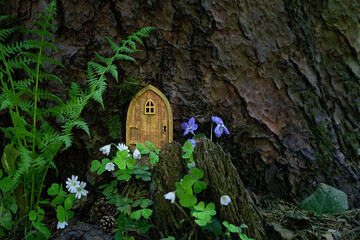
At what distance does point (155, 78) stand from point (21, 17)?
49.7 inches

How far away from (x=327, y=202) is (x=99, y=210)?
1.68 metres

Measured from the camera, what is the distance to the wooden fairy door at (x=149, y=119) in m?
2.67

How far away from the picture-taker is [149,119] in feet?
8.82

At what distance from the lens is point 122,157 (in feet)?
7.55

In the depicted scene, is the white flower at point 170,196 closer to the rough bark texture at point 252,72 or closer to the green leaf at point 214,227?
the green leaf at point 214,227

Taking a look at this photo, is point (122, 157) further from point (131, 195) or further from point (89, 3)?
point (89, 3)

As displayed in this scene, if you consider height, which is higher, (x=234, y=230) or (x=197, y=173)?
(x=197, y=173)

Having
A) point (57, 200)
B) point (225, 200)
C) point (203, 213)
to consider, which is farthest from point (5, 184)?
point (225, 200)

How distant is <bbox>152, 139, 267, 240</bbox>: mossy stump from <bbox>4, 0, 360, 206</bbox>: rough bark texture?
2.17 feet

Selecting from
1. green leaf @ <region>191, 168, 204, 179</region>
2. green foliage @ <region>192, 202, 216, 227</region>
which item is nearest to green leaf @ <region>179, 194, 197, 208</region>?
green foliage @ <region>192, 202, 216, 227</region>

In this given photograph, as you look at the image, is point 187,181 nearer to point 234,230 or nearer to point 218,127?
point 234,230

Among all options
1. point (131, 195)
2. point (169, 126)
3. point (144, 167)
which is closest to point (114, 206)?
point (131, 195)

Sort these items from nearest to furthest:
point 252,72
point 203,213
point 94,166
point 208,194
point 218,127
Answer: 1. point 203,213
2. point 208,194
3. point 94,166
4. point 218,127
5. point 252,72

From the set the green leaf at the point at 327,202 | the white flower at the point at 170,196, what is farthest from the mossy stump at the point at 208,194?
the green leaf at the point at 327,202
